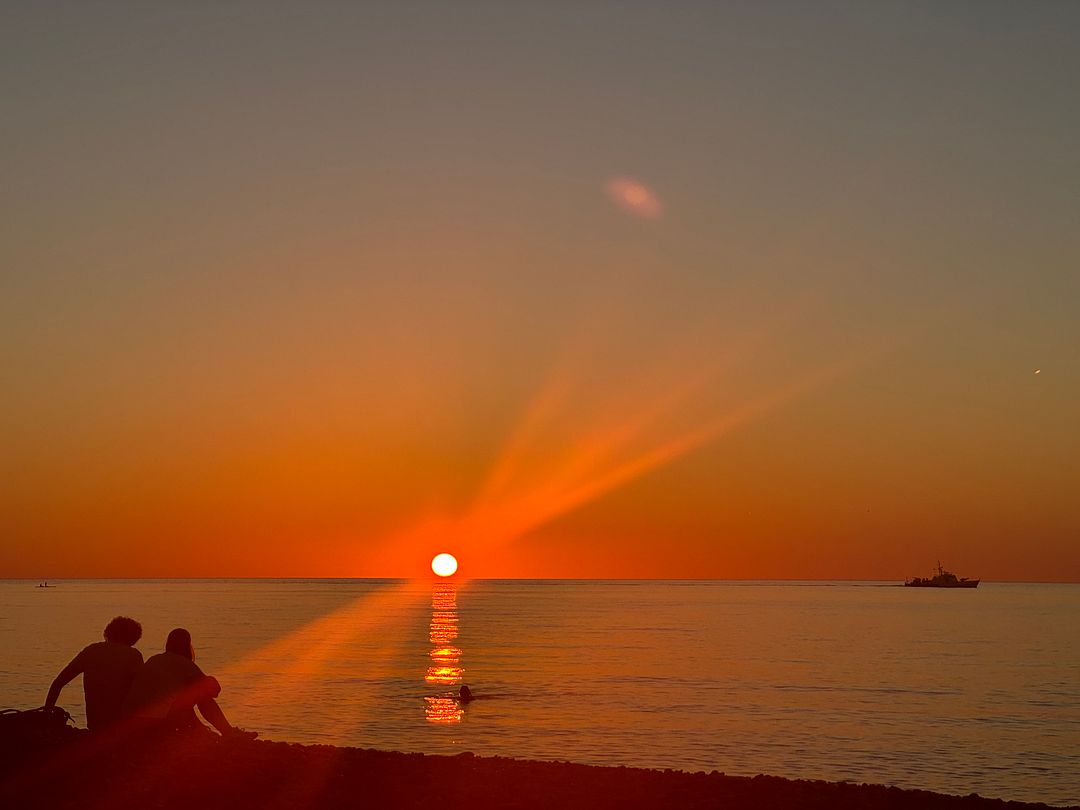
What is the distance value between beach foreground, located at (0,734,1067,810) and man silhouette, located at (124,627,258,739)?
13.9 inches

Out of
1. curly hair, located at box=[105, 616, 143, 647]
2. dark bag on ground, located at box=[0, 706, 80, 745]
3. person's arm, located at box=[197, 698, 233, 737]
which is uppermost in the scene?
curly hair, located at box=[105, 616, 143, 647]

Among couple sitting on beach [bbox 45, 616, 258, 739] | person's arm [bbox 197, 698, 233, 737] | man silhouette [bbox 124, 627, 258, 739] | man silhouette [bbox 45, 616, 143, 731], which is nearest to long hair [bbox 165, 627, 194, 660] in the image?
couple sitting on beach [bbox 45, 616, 258, 739]

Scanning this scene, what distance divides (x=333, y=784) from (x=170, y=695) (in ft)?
8.48

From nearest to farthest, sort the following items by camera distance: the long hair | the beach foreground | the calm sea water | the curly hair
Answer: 1. the beach foreground
2. the long hair
3. the curly hair
4. the calm sea water

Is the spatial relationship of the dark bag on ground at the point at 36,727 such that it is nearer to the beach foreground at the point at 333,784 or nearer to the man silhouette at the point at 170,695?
the beach foreground at the point at 333,784

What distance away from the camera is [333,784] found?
573 inches

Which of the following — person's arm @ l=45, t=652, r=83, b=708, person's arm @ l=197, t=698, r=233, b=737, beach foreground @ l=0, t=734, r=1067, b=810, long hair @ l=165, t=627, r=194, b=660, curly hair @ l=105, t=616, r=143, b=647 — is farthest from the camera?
curly hair @ l=105, t=616, r=143, b=647

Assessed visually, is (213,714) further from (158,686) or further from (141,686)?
(141,686)

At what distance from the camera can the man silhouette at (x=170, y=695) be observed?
559 inches

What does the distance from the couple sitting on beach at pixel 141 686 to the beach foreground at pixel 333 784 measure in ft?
1.30

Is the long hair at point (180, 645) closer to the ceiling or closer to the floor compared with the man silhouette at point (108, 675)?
closer to the ceiling

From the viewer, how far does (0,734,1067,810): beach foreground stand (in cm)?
1250

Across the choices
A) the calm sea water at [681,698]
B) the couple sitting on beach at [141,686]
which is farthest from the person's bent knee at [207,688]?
the calm sea water at [681,698]

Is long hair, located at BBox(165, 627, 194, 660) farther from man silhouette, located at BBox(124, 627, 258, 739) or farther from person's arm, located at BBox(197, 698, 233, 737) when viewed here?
person's arm, located at BBox(197, 698, 233, 737)
